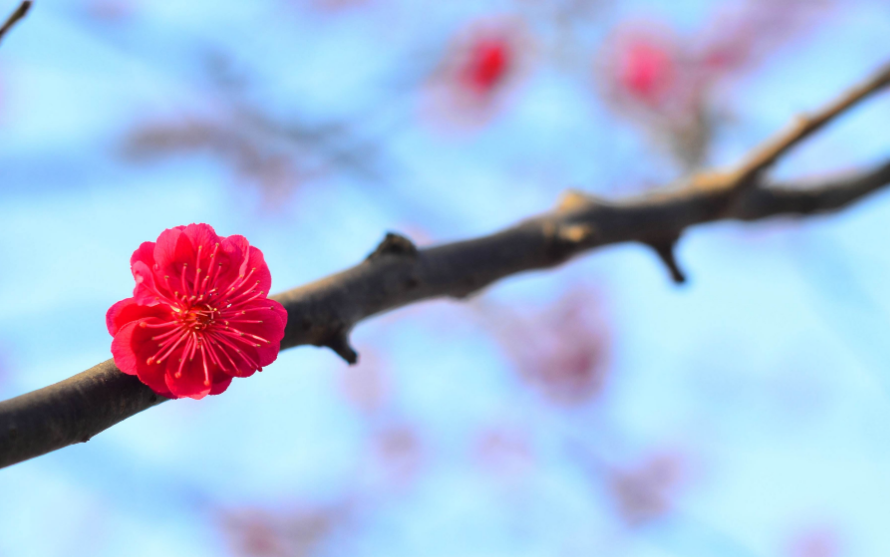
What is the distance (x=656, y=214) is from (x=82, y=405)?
161cm

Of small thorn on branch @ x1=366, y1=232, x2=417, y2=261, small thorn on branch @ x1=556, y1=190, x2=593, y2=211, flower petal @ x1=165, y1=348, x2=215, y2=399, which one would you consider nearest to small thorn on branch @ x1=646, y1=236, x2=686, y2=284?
small thorn on branch @ x1=556, y1=190, x2=593, y2=211

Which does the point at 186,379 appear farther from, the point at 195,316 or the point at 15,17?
the point at 15,17

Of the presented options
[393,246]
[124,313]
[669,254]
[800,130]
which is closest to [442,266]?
[393,246]

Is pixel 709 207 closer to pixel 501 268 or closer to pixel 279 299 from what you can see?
pixel 501 268

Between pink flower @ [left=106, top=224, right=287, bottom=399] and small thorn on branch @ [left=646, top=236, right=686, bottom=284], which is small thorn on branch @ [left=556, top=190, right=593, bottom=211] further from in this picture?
pink flower @ [left=106, top=224, right=287, bottom=399]

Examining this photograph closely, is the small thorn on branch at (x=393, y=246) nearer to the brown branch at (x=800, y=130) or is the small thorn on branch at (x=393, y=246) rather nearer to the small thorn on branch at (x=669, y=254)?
the small thorn on branch at (x=669, y=254)

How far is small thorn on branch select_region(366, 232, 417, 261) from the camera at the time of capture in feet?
4.63

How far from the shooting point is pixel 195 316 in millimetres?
1165

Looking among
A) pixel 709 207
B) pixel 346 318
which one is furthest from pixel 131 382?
pixel 709 207

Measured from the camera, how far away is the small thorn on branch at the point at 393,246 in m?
1.41

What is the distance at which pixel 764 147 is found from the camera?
2035 millimetres

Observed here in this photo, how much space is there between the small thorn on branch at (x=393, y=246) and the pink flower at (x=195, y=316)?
0.32m

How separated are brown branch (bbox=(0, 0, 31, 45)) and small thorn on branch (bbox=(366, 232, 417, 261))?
0.73 meters

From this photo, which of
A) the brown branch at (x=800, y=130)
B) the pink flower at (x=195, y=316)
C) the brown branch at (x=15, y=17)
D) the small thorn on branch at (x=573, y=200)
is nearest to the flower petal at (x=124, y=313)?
the pink flower at (x=195, y=316)
